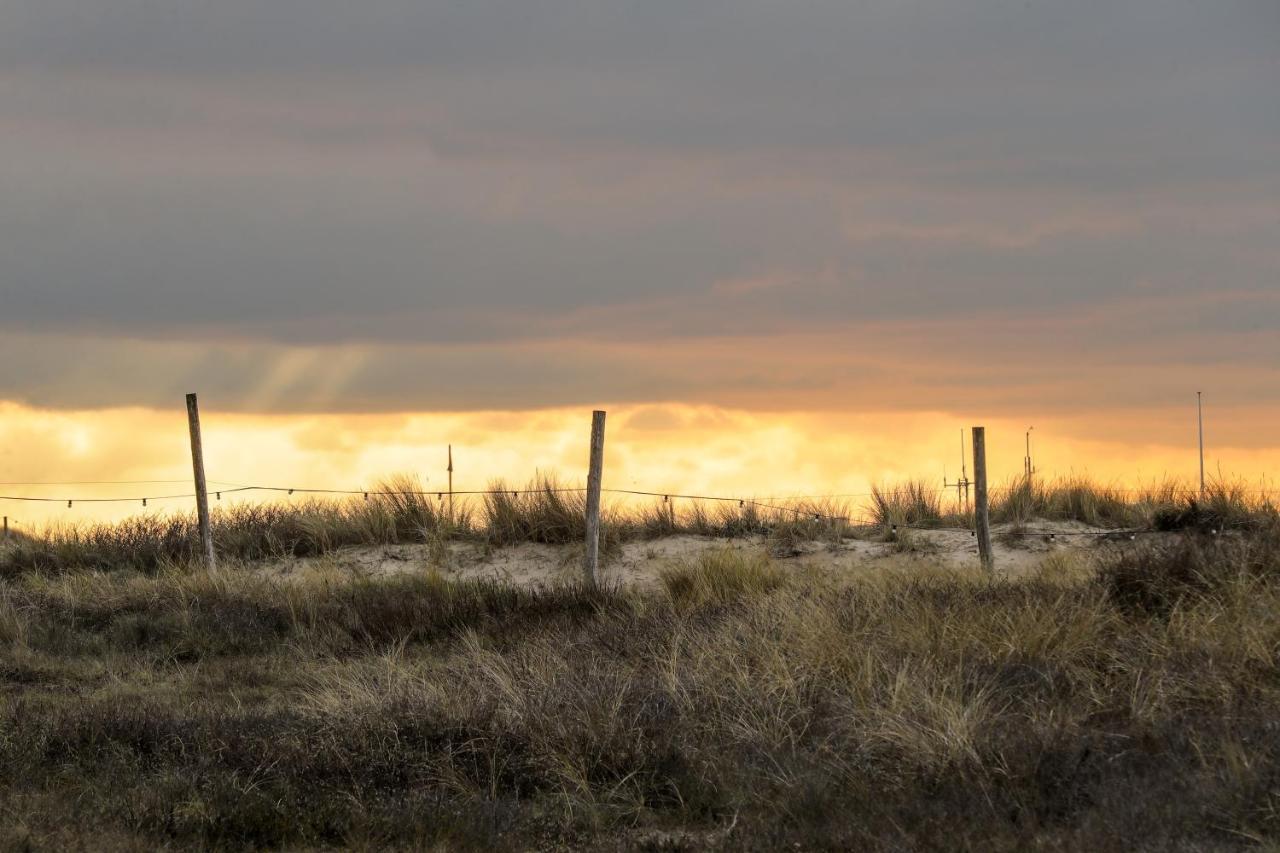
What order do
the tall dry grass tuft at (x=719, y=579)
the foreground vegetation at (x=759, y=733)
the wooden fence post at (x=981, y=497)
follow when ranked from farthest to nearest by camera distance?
the wooden fence post at (x=981, y=497) → the tall dry grass tuft at (x=719, y=579) → the foreground vegetation at (x=759, y=733)

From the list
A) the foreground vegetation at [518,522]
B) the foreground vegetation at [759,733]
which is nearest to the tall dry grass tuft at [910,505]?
the foreground vegetation at [518,522]

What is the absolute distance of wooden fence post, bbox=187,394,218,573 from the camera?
18688 mm

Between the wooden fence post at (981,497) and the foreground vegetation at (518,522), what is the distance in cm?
216

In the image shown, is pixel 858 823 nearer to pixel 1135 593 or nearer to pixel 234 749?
pixel 234 749

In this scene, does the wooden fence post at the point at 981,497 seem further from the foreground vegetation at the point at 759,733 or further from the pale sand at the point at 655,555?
the foreground vegetation at the point at 759,733

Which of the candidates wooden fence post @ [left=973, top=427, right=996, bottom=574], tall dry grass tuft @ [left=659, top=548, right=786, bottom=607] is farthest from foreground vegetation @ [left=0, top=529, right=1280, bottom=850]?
wooden fence post @ [left=973, top=427, right=996, bottom=574]

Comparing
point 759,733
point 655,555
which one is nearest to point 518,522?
point 655,555

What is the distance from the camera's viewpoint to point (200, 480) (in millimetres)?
18953

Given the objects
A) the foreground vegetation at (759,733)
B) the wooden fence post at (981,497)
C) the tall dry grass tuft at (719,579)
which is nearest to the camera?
the foreground vegetation at (759,733)

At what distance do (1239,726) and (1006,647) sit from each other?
2087 mm

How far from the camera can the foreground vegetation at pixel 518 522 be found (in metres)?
19.1

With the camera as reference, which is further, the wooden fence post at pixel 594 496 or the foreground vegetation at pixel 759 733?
the wooden fence post at pixel 594 496

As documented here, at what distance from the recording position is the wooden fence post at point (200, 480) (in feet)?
→ 61.3

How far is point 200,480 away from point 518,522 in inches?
187
